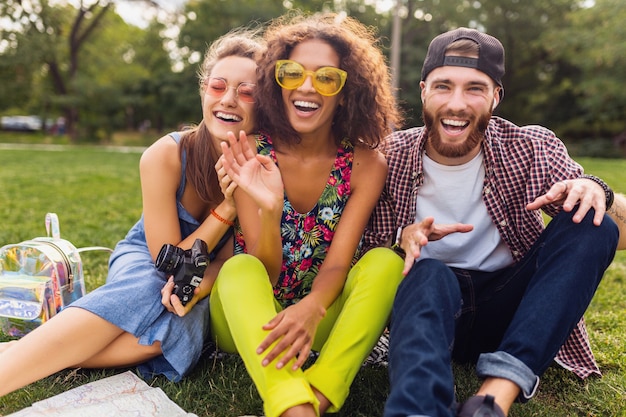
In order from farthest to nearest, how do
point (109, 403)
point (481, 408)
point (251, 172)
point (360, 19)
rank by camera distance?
1. point (360, 19)
2. point (251, 172)
3. point (109, 403)
4. point (481, 408)

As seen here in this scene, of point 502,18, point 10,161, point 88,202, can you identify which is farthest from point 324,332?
point 502,18

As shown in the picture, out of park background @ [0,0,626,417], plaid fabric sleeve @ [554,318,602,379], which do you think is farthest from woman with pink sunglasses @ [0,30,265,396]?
park background @ [0,0,626,417]

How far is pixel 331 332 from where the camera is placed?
2.28 metres

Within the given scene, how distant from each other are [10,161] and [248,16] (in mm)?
15333

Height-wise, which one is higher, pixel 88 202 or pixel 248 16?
pixel 248 16

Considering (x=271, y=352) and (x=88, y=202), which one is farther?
(x=88, y=202)

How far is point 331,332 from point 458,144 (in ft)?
3.46

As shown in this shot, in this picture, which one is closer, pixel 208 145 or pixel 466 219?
pixel 466 219

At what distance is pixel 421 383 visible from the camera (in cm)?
177

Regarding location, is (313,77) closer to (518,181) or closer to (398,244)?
(398,244)

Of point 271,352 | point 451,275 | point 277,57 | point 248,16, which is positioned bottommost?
point 271,352

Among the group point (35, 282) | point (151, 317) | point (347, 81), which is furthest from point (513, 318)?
point (35, 282)

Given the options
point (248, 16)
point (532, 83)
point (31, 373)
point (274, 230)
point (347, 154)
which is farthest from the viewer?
point (532, 83)

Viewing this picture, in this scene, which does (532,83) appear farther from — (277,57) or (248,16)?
(277,57)
